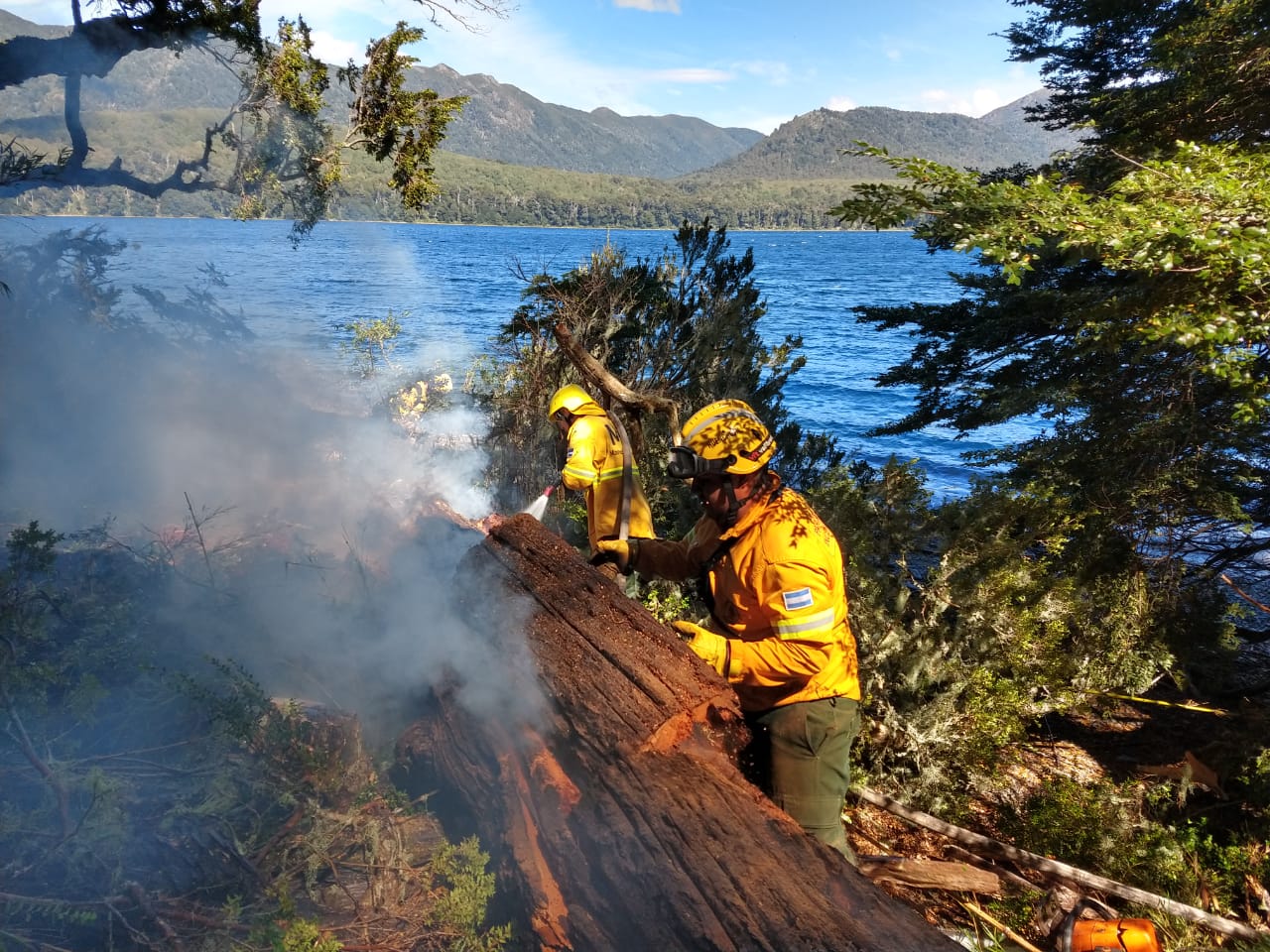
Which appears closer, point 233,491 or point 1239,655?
point 1239,655

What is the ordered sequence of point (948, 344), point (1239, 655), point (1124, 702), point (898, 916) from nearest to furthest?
point (898, 916) < point (1124, 702) < point (1239, 655) < point (948, 344)

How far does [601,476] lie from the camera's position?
552 centimetres

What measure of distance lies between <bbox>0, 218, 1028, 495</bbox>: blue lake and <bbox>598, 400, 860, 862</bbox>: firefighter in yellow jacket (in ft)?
18.4

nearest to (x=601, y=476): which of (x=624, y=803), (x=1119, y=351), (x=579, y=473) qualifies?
(x=579, y=473)

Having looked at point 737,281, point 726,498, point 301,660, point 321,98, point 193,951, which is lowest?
point 301,660

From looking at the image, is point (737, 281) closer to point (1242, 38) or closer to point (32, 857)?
point (1242, 38)

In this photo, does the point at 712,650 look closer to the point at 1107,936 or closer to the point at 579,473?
the point at 1107,936

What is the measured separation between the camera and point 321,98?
28.4 ft

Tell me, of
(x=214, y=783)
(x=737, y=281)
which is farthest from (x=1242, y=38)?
(x=214, y=783)

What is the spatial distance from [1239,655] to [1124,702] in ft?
6.01

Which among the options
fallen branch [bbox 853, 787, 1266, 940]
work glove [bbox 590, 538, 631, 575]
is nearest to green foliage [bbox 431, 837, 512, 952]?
work glove [bbox 590, 538, 631, 575]

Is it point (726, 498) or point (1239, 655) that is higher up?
point (726, 498)

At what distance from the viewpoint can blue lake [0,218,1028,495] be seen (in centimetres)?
2044

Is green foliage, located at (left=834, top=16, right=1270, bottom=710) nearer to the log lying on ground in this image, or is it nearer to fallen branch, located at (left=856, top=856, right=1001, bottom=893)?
fallen branch, located at (left=856, top=856, right=1001, bottom=893)
